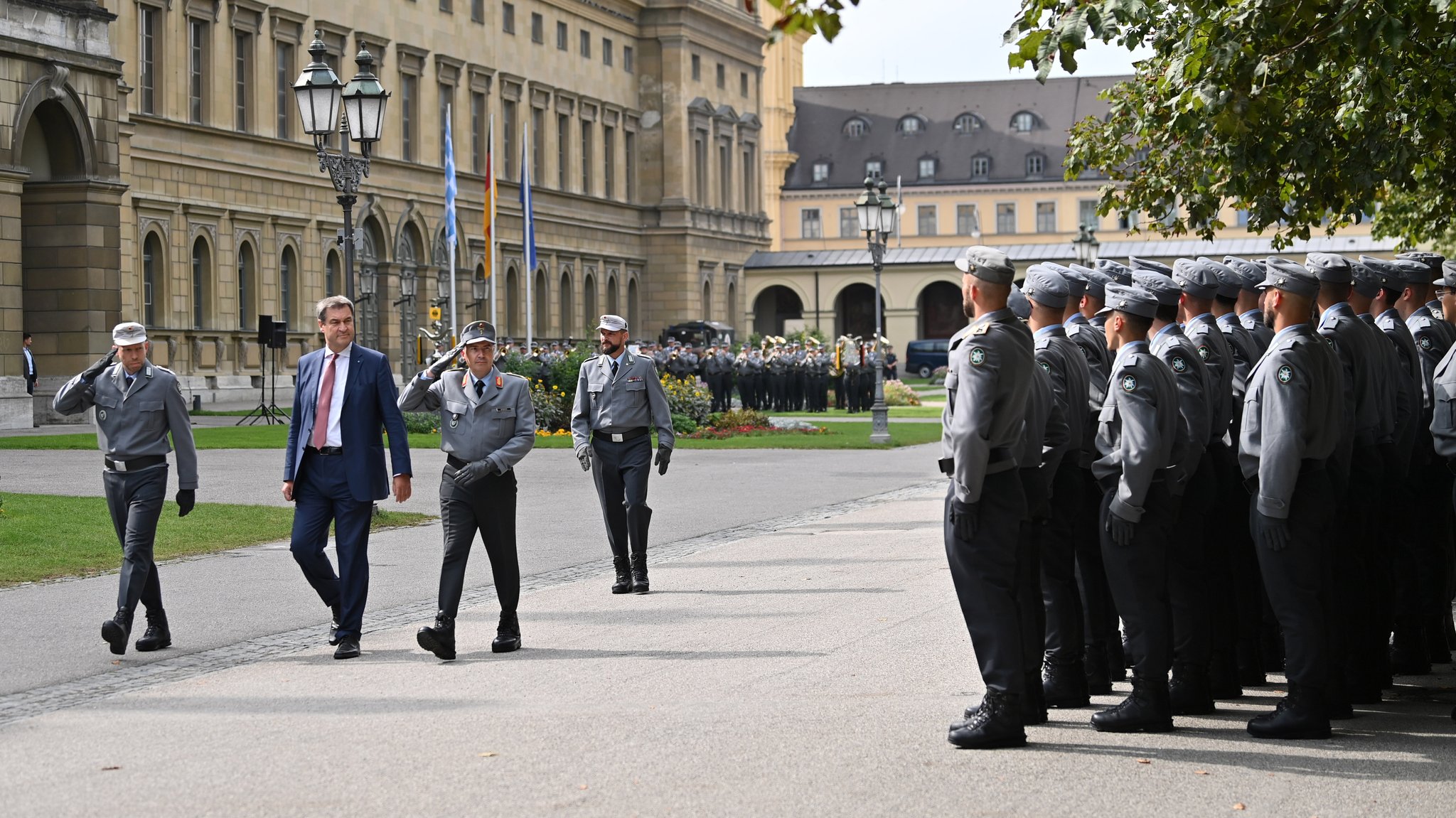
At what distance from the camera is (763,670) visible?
10.1 m

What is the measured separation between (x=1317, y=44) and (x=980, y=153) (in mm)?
106323

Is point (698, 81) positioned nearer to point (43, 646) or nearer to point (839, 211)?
point (839, 211)

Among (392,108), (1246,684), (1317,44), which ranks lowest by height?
(1246,684)

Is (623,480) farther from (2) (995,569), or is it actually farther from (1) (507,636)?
(2) (995,569)

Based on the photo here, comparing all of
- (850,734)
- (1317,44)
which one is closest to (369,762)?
(850,734)

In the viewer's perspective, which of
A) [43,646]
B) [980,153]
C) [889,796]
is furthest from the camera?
[980,153]

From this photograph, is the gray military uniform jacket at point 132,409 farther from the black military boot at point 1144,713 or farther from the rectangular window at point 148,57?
the rectangular window at point 148,57

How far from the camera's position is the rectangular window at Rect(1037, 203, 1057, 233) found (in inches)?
4392

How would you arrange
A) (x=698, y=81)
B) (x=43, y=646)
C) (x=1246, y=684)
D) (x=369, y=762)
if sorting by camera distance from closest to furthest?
(x=369, y=762), (x=1246, y=684), (x=43, y=646), (x=698, y=81)

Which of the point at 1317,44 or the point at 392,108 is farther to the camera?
the point at 392,108

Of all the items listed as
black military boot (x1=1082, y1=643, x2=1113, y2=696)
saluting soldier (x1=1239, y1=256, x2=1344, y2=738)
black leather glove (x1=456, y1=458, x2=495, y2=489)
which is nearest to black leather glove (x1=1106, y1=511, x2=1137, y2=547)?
saluting soldier (x1=1239, y1=256, x2=1344, y2=738)

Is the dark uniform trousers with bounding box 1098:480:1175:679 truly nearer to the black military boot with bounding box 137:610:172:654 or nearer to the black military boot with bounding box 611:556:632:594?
the black military boot with bounding box 137:610:172:654

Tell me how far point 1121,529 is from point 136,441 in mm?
5759

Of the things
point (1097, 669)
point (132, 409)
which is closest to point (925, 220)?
point (132, 409)
